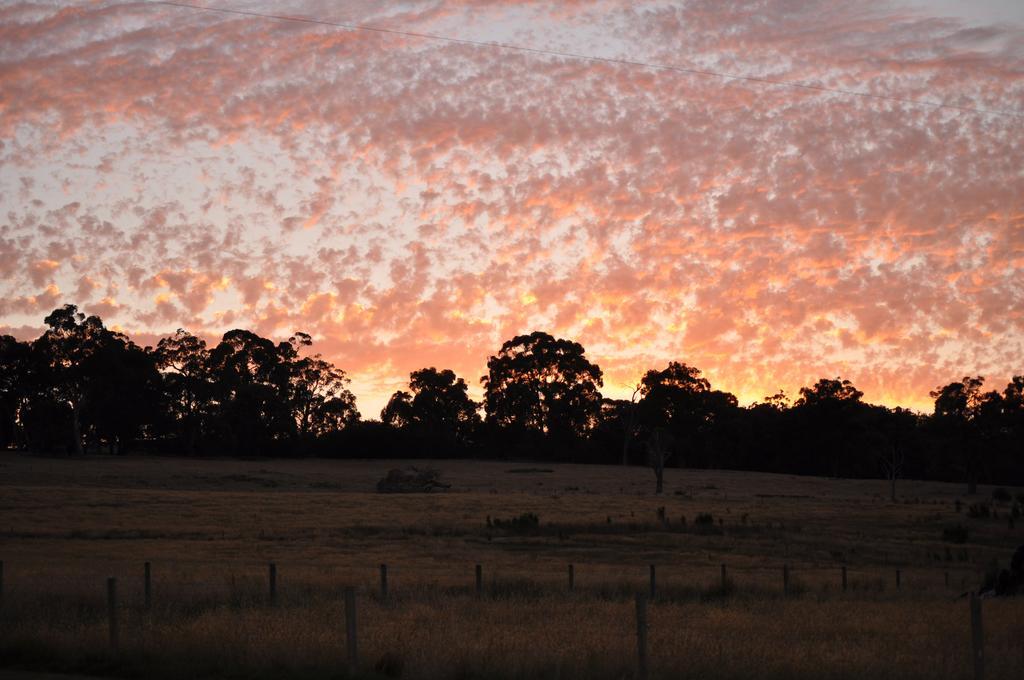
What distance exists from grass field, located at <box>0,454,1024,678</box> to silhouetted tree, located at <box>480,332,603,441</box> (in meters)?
58.1

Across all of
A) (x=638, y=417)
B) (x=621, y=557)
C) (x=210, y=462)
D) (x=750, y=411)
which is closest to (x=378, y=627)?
(x=621, y=557)

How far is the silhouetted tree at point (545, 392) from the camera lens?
132625 mm

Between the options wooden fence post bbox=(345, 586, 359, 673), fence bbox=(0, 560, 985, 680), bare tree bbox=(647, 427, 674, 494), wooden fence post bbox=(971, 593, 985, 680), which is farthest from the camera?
bare tree bbox=(647, 427, 674, 494)

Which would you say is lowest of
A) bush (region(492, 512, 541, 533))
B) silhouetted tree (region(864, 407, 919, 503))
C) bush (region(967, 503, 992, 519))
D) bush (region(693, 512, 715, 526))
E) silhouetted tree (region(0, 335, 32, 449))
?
bush (region(967, 503, 992, 519))

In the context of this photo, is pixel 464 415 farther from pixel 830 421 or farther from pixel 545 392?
pixel 830 421

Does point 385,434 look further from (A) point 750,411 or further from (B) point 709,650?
(B) point 709,650

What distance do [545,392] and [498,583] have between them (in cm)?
10710

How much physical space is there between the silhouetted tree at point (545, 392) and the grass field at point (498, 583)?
191ft

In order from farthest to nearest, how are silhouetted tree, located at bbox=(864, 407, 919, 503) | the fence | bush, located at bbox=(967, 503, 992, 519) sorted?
1. silhouetted tree, located at bbox=(864, 407, 919, 503)
2. bush, located at bbox=(967, 503, 992, 519)
3. the fence

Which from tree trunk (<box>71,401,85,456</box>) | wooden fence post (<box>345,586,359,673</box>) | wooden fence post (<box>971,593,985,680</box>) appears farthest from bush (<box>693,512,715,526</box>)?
tree trunk (<box>71,401,85,456</box>)

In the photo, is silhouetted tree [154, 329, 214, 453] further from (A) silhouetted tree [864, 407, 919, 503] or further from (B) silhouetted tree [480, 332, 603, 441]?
(A) silhouetted tree [864, 407, 919, 503]

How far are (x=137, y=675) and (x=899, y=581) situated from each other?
907 inches

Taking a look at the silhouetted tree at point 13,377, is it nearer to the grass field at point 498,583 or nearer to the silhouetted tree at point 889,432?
the grass field at point 498,583

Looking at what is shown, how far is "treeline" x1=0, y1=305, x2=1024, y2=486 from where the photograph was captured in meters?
104
